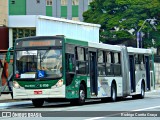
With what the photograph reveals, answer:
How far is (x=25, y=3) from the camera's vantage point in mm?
82000

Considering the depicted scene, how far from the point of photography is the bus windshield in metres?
22.9

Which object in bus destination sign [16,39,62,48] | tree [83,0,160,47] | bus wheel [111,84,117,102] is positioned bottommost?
bus wheel [111,84,117,102]

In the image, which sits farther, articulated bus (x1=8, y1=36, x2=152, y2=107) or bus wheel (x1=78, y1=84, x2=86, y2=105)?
bus wheel (x1=78, y1=84, x2=86, y2=105)

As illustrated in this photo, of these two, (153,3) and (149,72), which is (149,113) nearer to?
(149,72)

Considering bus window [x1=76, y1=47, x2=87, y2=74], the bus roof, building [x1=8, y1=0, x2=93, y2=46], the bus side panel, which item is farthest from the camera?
building [x1=8, y1=0, x2=93, y2=46]

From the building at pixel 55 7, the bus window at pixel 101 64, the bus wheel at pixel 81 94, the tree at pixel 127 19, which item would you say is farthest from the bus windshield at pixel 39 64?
the building at pixel 55 7

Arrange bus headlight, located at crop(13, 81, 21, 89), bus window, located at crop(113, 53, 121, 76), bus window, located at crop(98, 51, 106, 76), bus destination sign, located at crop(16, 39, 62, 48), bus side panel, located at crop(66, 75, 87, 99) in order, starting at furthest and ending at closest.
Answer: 1. bus window, located at crop(113, 53, 121, 76)
2. bus window, located at crop(98, 51, 106, 76)
3. bus headlight, located at crop(13, 81, 21, 89)
4. bus destination sign, located at crop(16, 39, 62, 48)
5. bus side panel, located at crop(66, 75, 87, 99)

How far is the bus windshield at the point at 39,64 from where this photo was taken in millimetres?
22859

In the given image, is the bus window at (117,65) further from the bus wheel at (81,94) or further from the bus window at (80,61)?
the bus wheel at (81,94)

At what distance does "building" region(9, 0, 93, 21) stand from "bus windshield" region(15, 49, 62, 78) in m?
58.0

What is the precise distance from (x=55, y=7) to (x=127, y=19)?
69.6ft

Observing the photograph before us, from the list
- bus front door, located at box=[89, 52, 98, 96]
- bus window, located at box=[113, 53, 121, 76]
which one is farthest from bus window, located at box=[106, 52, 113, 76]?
bus front door, located at box=[89, 52, 98, 96]

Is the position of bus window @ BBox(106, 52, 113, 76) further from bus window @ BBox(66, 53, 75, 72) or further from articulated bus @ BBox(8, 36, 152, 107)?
bus window @ BBox(66, 53, 75, 72)

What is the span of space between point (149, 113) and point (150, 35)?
4656cm
